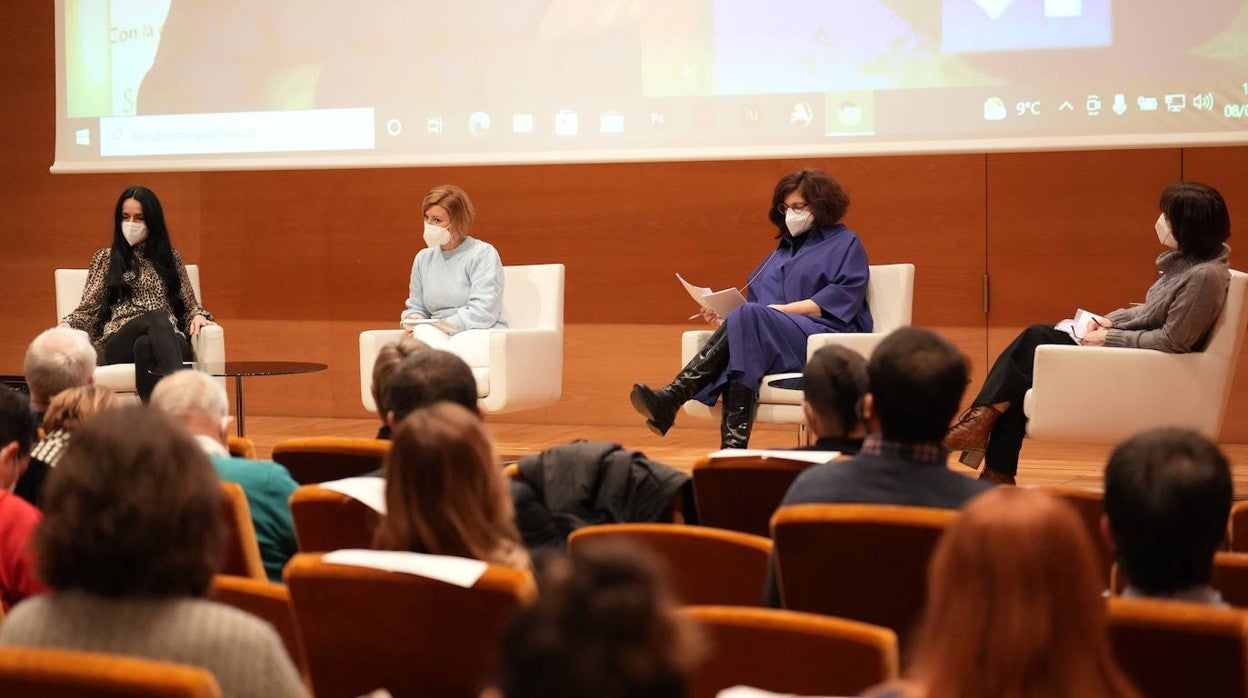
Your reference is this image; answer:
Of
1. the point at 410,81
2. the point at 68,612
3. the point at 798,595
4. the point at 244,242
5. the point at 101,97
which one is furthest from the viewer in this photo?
the point at 244,242

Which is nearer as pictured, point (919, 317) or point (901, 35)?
point (901, 35)

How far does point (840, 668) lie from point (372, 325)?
6.59m

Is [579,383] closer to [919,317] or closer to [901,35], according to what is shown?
[919,317]

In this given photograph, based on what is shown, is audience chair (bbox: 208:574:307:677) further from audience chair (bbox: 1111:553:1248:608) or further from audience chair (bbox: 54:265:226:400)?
audience chair (bbox: 54:265:226:400)

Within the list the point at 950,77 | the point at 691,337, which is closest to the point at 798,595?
the point at 691,337

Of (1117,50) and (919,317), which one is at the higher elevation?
(1117,50)

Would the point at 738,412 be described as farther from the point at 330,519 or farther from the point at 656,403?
the point at 330,519

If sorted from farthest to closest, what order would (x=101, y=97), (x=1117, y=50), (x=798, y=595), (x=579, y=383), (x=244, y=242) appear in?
(x=244, y=242)
(x=579, y=383)
(x=101, y=97)
(x=1117, y=50)
(x=798, y=595)

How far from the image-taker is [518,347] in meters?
5.83

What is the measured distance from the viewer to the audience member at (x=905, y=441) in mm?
2330

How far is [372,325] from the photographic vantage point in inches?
313

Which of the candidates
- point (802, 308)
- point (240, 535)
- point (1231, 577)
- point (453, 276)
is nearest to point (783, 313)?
point (802, 308)

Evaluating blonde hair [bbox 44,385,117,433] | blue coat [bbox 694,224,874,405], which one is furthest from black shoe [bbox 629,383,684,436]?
blonde hair [bbox 44,385,117,433]

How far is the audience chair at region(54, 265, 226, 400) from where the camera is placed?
6.05 metres
